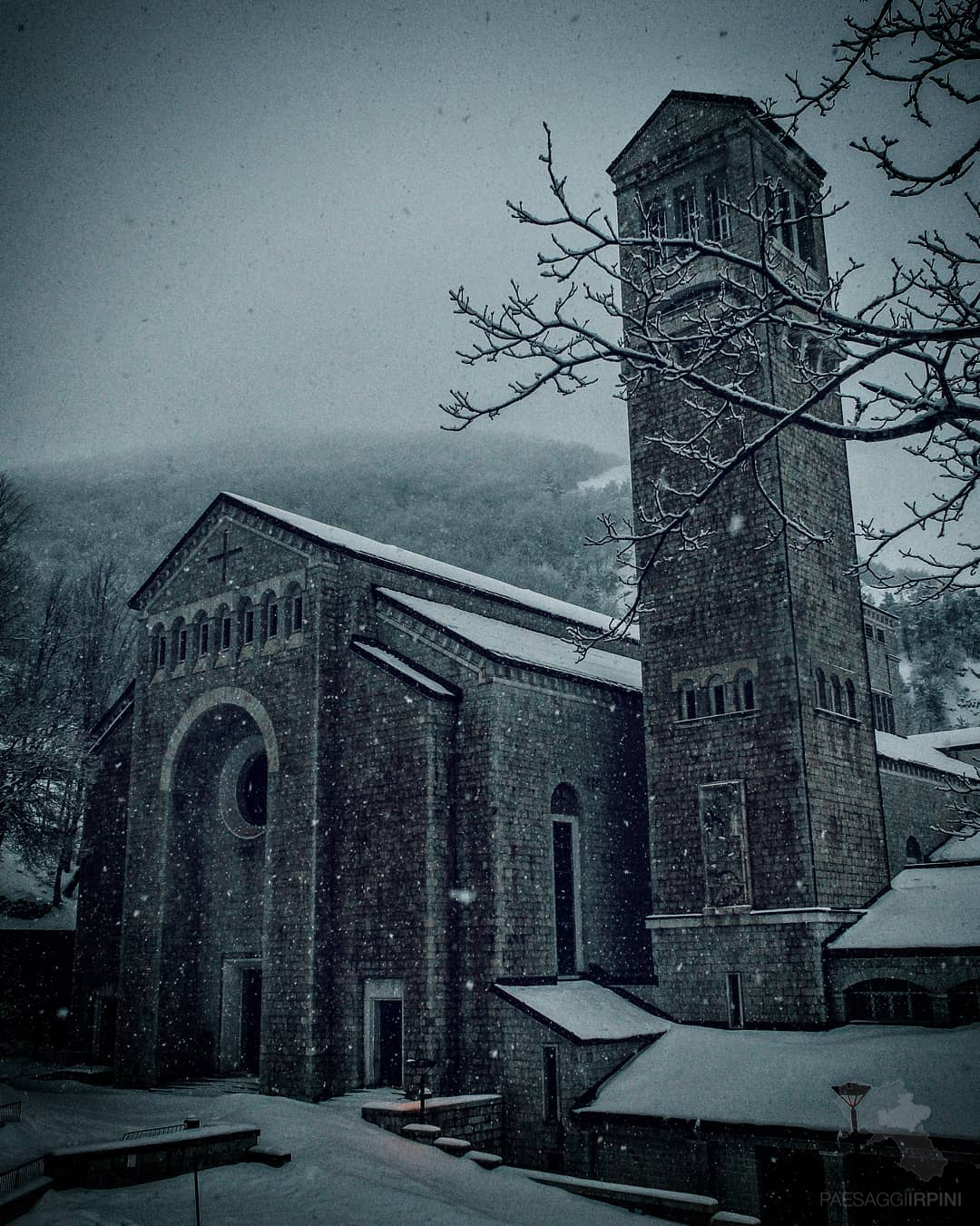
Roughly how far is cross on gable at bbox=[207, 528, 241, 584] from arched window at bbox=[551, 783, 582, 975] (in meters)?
10.3

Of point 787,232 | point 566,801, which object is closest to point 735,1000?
point 566,801

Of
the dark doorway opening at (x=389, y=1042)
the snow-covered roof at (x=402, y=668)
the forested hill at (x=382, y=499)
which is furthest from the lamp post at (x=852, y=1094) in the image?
the forested hill at (x=382, y=499)

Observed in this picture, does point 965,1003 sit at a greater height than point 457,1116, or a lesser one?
greater

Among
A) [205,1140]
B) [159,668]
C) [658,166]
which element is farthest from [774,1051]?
[658,166]

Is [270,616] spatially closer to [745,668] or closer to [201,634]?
[201,634]

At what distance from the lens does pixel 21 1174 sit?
13.4m

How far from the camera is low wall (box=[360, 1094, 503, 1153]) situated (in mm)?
18016

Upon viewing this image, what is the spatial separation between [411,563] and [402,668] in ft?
19.7

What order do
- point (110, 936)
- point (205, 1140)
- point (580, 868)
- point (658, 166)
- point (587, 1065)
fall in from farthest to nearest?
point (110, 936)
point (658, 166)
point (580, 868)
point (587, 1065)
point (205, 1140)

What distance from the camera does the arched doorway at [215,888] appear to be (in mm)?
25031

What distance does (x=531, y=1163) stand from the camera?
19016 millimetres

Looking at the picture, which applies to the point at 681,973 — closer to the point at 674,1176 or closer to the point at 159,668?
the point at 674,1176

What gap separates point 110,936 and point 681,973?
15368mm

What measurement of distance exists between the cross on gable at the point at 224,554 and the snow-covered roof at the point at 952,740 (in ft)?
79.4
